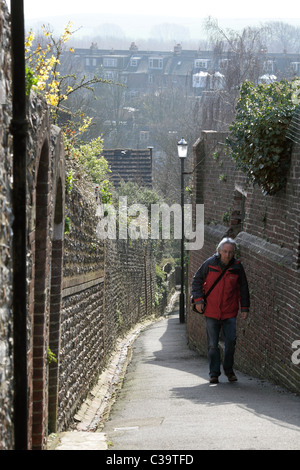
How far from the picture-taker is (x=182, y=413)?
25.3ft

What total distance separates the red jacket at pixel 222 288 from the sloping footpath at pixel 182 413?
3.24ft

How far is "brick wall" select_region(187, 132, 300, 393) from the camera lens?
30.2 ft

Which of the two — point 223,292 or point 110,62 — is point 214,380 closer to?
point 223,292

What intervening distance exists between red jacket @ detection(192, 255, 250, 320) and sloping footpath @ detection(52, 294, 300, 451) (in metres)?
0.99

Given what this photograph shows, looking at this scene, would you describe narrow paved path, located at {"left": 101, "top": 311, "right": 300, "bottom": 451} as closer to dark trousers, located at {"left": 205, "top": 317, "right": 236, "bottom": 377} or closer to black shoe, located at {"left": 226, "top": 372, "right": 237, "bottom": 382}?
black shoe, located at {"left": 226, "top": 372, "right": 237, "bottom": 382}

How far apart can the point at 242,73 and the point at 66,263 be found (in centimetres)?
3228

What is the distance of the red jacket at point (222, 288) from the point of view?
9.25m

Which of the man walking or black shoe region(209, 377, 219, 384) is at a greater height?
the man walking

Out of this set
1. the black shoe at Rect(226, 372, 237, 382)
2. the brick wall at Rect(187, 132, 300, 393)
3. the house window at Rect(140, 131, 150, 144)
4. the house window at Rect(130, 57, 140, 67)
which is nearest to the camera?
the brick wall at Rect(187, 132, 300, 393)

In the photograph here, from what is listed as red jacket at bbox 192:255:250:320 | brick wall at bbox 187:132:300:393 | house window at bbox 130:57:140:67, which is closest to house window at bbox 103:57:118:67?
house window at bbox 130:57:140:67

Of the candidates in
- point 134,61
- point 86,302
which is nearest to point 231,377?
point 86,302

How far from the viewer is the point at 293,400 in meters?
8.30

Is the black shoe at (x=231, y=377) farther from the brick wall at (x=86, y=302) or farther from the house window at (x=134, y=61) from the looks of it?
the house window at (x=134, y=61)

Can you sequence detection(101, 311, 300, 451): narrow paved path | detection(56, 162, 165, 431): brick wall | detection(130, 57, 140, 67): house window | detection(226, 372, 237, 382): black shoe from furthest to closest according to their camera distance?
1. detection(130, 57, 140, 67): house window
2. detection(226, 372, 237, 382): black shoe
3. detection(56, 162, 165, 431): brick wall
4. detection(101, 311, 300, 451): narrow paved path
